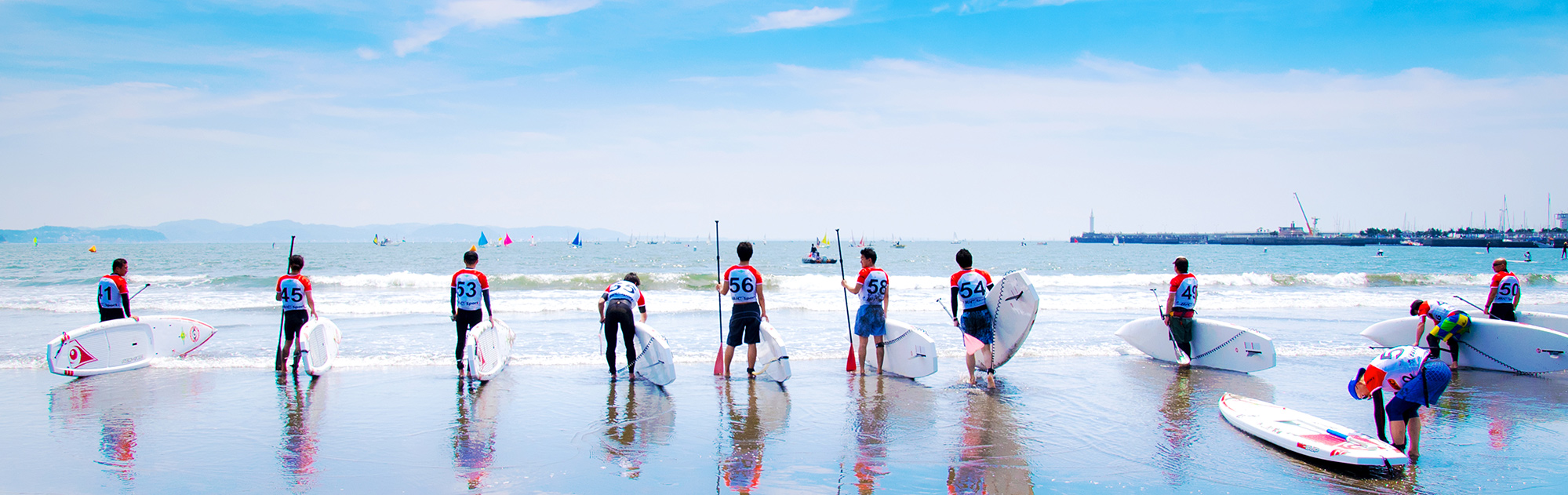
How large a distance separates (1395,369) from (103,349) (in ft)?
37.1

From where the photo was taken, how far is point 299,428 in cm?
563

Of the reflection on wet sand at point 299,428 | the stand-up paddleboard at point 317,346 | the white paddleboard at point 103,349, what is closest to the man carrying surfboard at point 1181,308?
the reflection on wet sand at point 299,428

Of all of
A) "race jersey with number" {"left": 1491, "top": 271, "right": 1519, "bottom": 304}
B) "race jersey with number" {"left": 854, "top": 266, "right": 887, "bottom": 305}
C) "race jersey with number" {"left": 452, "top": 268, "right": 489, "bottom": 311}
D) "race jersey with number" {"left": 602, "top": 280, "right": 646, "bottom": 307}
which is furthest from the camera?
"race jersey with number" {"left": 1491, "top": 271, "right": 1519, "bottom": 304}

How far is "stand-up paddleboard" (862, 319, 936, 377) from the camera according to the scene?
7406mm

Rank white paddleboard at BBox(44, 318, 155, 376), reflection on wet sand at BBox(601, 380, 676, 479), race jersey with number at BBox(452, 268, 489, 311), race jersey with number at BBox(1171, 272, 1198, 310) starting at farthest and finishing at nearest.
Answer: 1. race jersey with number at BBox(1171, 272, 1198, 310)
2. race jersey with number at BBox(452, 268, 489, 311)
3. white paddleboard at BBox(44, 318, 155, 376)
4. reflection on wet sand at BBox(601, 380, 676, 479)

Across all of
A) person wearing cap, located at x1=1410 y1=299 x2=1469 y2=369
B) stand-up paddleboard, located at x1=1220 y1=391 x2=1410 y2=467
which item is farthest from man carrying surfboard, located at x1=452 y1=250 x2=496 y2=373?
person wearing cap, located at x1=1410 y1=299 x2=1469 y2=369

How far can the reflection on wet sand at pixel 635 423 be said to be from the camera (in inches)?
191

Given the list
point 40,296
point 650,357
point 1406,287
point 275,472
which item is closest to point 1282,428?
point 650,357

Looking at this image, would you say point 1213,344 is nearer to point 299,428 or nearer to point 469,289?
point 469,289

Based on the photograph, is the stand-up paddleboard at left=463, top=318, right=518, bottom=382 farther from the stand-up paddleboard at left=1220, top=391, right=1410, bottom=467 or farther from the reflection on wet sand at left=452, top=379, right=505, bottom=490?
the stand-up paddleboard at left=1220, top=391, right=1410, bottom=467

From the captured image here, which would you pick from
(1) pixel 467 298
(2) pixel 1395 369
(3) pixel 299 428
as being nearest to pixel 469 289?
(1) pixel 467 298

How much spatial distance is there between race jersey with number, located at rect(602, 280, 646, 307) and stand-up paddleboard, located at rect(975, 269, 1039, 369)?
11.2 feet

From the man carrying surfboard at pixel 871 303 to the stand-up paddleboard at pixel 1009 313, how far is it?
103 cm

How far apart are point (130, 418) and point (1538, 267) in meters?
62.2
